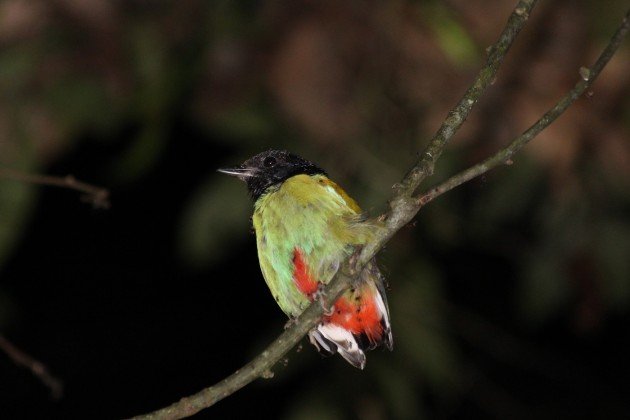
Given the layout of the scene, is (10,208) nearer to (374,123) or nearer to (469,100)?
(374,123)

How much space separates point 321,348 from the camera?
3572mm

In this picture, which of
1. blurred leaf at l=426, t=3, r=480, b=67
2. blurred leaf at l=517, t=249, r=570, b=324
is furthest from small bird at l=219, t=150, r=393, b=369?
blurred leaf at l=517, t=249, r=570, b=324

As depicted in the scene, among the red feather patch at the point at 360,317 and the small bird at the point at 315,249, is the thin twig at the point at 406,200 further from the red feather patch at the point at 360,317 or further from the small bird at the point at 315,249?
the red feather patch at the point at 360,317

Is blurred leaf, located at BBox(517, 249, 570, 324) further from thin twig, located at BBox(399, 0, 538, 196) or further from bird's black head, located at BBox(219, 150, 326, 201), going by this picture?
thin twig, located at BBox(399, 0, 538, 196)

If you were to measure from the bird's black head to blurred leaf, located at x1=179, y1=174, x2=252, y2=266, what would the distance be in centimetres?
133

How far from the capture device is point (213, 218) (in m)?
4.88

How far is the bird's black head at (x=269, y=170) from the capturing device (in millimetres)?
3301

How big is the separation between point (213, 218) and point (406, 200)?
114 inches

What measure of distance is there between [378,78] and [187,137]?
2032mm

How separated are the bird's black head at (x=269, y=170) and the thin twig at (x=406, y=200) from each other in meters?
1.15

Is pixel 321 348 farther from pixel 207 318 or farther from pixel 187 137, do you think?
pixel 207 318

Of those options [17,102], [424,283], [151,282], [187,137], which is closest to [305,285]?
[424,283]

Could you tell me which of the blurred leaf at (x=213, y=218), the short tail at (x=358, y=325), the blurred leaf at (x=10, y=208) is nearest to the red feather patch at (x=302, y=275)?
the short tail at (x=358, y=325)

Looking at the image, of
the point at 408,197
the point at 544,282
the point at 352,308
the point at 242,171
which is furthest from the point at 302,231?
the point at 544,282
